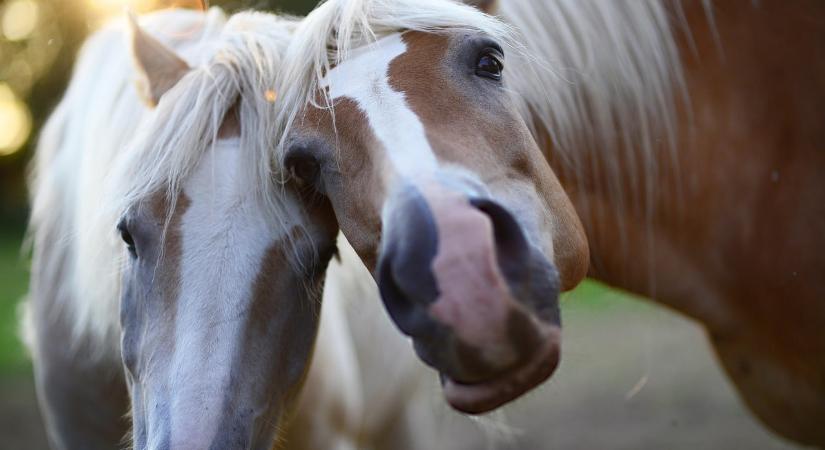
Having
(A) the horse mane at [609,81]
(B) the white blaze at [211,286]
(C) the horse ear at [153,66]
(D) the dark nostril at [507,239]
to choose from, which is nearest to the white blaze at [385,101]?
(D) the dark nostril at [507,239]

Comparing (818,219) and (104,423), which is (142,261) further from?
(818,219)

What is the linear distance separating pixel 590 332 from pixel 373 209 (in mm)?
6122

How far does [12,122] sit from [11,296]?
6.06m

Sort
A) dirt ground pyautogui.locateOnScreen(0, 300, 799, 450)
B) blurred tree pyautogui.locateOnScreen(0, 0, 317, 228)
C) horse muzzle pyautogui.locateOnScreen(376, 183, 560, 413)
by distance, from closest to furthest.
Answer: horse muzzle pyautogui.locateOnScreen(376, 183, 560, 413) < blurred tree pyautogui.locateOnScreen(0, 0, 317, 228) < dirt ground pyautogui.locateOnScreen(0, 300, 799, 450)

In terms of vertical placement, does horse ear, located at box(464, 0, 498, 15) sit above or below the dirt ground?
above

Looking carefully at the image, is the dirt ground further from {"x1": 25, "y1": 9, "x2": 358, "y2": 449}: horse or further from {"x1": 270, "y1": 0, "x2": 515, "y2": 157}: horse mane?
{"x1": 270, "y1": 0, "x2": 515, "y2": 157}: horse mane

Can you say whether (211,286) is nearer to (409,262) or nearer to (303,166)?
(303,166)

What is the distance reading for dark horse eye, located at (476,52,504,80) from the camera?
1.72 metres

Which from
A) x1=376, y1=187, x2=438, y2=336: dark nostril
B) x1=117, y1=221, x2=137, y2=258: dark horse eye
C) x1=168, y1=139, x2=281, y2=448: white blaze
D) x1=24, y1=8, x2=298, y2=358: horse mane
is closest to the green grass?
x1=24, y1=8, x2=298, y2=358: horse mane

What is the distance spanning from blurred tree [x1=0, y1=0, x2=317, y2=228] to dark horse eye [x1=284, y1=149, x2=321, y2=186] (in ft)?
5.29

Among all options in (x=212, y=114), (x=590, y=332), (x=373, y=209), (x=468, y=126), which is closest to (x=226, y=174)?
(x=212, y=114)

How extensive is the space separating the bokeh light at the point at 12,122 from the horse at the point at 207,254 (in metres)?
12.8

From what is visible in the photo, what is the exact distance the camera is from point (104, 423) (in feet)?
8.39

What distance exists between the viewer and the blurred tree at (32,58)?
3.49 metres
